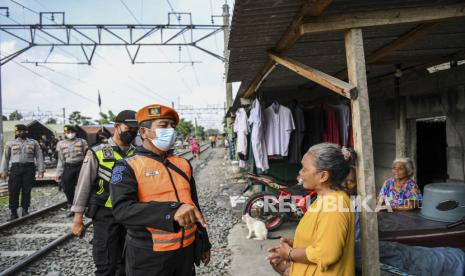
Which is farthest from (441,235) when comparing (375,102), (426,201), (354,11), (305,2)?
(375,102)

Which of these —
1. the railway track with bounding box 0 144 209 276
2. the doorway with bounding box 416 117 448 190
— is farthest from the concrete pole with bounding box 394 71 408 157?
the railway track with bounding box 0 144 209 276

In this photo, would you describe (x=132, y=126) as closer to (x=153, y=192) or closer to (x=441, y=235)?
(x=153, y=192)

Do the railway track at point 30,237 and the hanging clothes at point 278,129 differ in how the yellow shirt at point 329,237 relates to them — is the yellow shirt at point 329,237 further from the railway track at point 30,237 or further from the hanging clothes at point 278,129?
the railway track at point 30,237

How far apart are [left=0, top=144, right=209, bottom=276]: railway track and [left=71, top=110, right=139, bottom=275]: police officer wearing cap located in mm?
2170

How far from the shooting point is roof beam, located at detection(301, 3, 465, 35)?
2.83 metres

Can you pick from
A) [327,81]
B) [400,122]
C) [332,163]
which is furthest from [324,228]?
[400,122]

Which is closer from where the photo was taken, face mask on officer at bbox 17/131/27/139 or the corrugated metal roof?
the corrugated metal roof

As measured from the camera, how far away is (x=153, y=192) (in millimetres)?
2023

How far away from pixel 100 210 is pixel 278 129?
3.48 meters

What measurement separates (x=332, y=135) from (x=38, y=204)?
313 inches

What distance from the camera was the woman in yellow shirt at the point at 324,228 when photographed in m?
1.80

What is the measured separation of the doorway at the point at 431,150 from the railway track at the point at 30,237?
23.9ft

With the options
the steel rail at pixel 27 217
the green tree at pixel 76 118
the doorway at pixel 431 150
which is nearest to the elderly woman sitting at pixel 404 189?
the doorway at pixel 431 150

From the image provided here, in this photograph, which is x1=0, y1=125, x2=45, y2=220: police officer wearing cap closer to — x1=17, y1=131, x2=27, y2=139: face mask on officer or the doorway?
x1=17, y1=131, x2=27, y2=139: face mask on officer
